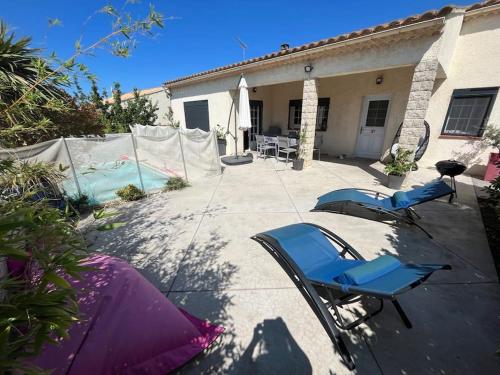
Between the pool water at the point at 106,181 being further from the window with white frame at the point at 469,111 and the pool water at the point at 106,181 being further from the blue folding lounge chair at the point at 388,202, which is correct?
the window with white frame at the point at 469,111

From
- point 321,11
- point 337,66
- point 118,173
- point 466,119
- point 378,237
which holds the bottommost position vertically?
point 378,237

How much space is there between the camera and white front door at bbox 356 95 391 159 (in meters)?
7.85

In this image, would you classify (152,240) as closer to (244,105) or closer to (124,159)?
(124,159)

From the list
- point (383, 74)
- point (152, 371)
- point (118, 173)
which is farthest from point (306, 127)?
point (152, 371)

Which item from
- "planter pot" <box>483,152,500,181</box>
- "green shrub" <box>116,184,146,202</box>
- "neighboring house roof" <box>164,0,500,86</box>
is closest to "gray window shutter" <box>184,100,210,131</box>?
"neighboring house roof" <box>164,0,500,86</box>

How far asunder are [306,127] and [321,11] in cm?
421

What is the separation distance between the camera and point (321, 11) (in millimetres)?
7395

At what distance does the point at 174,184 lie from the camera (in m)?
5.88

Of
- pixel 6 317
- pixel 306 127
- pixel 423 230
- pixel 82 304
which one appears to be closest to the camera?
pixel 6 317

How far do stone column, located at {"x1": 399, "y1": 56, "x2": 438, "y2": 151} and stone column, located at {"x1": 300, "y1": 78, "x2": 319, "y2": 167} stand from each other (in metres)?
2.57

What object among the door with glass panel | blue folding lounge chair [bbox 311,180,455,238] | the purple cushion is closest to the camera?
the purple cushion

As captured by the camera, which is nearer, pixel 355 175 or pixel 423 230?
pixel 423 230

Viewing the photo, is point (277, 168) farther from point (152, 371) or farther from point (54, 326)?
point (54, 326)

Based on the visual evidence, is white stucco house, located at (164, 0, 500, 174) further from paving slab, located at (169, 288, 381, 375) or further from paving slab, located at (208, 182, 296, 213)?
paving slab, located at (169, 288, 381, 375)
